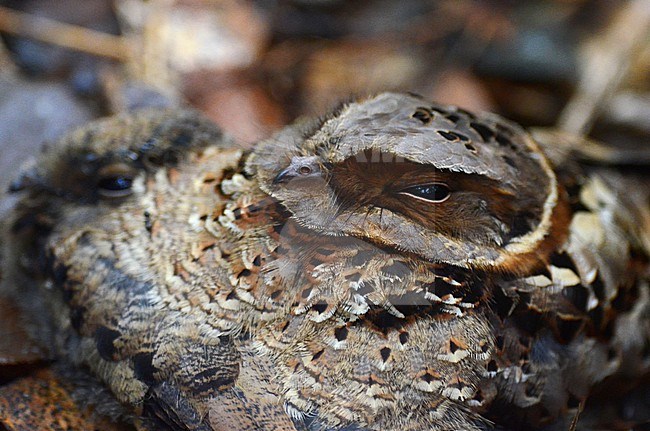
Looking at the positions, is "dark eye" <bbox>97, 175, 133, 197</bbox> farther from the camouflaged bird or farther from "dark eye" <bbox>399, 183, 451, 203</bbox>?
"dark eye" <bbox>399, 183, 451, 203</bbox>

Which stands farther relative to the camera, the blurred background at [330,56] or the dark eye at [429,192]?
the blurred background at [330,56]

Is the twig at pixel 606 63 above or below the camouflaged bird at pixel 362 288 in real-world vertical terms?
below

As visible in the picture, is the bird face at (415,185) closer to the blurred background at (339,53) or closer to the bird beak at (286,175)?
the bird beak at (286,175)

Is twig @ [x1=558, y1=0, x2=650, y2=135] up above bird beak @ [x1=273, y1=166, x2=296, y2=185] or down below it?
below

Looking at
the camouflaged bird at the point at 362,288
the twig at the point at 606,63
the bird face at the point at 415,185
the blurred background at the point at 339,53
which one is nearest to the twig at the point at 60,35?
the blurred background at the point at 339,53

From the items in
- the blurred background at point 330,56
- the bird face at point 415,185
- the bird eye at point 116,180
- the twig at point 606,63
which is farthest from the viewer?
the twig at point 606,63

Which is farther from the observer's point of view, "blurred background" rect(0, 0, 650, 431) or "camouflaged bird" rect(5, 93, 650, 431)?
"blurred background" rect(0, 0, 650, 431)

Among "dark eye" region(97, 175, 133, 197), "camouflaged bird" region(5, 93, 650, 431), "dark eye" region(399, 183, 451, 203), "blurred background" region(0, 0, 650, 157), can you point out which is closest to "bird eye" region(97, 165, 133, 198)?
"dark eye" region(97, 175, 133, 197)

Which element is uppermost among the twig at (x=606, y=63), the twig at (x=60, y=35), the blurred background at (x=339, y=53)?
the twig at (x=60, y=35)

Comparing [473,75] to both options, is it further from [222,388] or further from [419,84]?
[222,388]

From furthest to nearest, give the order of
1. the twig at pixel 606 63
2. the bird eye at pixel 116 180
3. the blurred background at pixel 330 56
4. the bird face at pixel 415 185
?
the twig at pixel 606 63
the blurred background at pixel 330 56
the bird eye at pixel 116 180
the bird face at pixel 415 185
